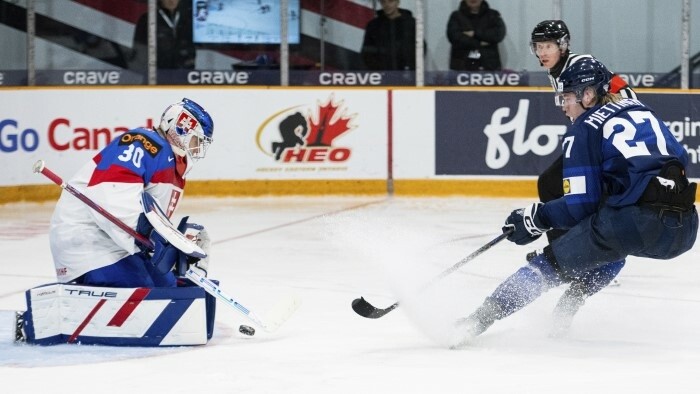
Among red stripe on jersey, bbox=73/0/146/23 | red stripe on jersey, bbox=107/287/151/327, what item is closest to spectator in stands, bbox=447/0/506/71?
red stripe on jersey, bbox=73/0/146/23

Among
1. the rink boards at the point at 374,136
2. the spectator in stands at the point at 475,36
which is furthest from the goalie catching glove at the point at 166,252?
the spectator in stands at the point at 475,36

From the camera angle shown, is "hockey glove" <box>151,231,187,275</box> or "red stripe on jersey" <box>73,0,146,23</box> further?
"red stripe on jersey" <box>73,0,146,23</box>

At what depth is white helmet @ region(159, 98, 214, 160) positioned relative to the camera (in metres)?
3.96

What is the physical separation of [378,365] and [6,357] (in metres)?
1.11

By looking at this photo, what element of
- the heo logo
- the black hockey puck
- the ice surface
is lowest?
the ice surface

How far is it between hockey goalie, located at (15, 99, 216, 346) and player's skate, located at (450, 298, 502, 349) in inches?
30.7

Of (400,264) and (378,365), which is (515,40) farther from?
(378,365)

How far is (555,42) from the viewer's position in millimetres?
4781

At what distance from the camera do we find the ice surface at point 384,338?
11.2 feet

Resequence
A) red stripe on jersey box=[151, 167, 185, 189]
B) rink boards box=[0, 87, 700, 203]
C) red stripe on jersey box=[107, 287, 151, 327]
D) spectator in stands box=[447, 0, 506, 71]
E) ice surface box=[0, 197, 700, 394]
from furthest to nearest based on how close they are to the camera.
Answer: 1. spectator in stands box=[447, 0, 506, 71]
2. rink boards box=[0, 87, 700, 203]
3. red stripe on jersey box=[151, 167, 185, 189]
4. red stripe on jersey box=[107, 287, 151, 327]
5. ice surface box=[0, 197, 700, 394]

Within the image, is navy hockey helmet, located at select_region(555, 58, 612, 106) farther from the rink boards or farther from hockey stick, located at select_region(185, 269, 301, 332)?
the rink boards

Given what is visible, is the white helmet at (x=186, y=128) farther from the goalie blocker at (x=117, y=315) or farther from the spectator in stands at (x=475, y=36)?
the spectator in stands at (x=475, y=36)

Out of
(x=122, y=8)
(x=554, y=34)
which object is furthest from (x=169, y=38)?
(x=554, y=34)

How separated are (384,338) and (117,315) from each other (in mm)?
861
